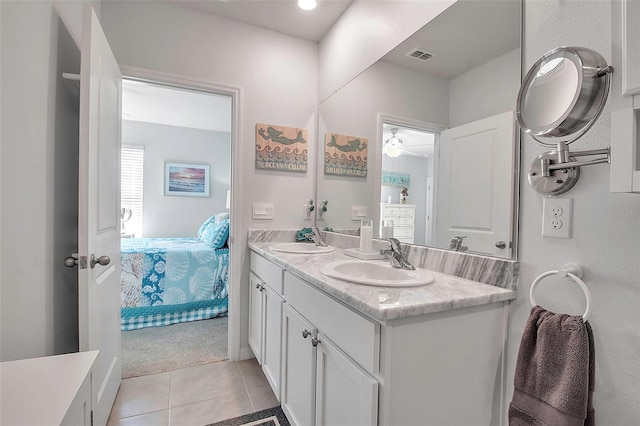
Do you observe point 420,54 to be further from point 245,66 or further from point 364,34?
point 245,66

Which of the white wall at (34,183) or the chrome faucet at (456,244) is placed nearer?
the white wall at (34,183)

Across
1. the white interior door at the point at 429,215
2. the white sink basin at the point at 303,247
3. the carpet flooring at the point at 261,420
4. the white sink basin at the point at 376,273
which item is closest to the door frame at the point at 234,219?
the white sink basin at the point at 303,247

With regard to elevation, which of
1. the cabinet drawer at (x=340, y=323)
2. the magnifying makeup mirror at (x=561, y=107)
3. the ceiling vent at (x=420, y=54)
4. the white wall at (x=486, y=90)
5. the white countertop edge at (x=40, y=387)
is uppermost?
the ceiling vent at (x=420, y=54)

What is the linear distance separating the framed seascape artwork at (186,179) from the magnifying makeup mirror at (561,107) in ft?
16.2

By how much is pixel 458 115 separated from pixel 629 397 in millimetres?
1047

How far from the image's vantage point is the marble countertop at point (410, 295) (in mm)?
813

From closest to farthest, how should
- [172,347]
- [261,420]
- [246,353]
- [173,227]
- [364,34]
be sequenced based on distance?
[261,420] → [364,34] → [246,353] → [172,347] → [173,227]

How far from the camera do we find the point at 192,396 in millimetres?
→ 1763

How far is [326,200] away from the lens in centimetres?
233

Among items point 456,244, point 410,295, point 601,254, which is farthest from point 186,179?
point 601,254

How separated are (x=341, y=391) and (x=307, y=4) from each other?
2143mm

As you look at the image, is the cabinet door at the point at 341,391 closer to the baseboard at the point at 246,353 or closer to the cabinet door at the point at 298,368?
the cabinet door at the point at 298,368

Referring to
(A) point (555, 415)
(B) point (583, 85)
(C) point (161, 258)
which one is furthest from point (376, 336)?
(C) point (161, 258)

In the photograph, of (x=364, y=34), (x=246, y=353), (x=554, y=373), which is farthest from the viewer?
(x=246, y=353)
